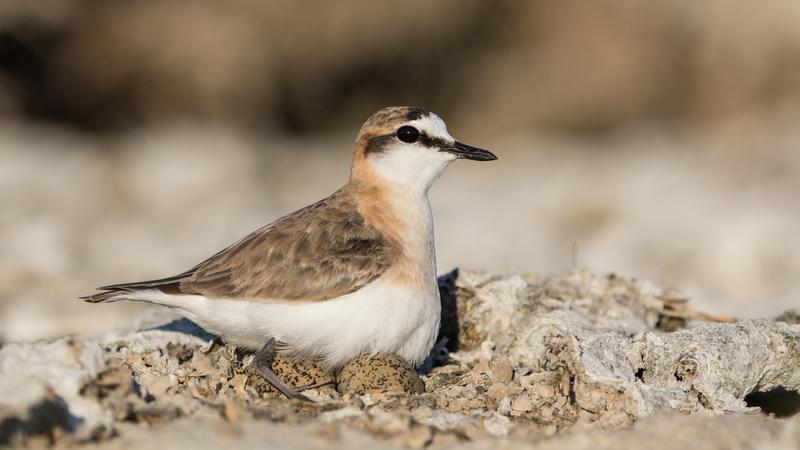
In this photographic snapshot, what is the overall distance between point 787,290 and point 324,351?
6.06 meters

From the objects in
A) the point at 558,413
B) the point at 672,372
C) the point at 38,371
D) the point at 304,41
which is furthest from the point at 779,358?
the point at 304,41

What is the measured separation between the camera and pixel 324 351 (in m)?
6.65

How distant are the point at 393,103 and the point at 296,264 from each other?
1356 cm

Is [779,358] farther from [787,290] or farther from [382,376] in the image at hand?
[787,290]

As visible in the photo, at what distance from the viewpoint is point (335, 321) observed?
6.61m

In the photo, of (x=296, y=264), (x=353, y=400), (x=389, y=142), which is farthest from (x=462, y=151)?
(x=353, y=400)

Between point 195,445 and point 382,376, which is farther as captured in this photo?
point 382,376

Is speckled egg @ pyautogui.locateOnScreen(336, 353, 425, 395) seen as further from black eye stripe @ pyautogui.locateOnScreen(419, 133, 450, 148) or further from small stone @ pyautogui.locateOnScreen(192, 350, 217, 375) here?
black eye stripe @ pyautogui.locateOnScreen(419, 133, 450, 148)

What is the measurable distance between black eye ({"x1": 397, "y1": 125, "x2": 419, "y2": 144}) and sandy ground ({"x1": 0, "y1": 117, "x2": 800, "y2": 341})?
209 centimetres

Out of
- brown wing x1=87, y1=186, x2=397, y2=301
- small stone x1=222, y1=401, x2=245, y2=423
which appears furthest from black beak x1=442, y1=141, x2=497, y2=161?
small stone x1=222, y1=401, x2=245, y2=423

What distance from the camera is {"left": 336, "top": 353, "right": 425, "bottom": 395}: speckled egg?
6461mm

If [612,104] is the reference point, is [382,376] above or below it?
below

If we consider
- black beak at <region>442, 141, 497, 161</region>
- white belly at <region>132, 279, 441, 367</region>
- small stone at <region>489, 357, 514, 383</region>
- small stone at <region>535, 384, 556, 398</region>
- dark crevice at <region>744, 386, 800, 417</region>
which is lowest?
dark crevice at <region>744, 386, 800, 417</region>

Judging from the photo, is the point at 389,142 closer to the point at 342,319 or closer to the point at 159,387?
the point at 342,319
